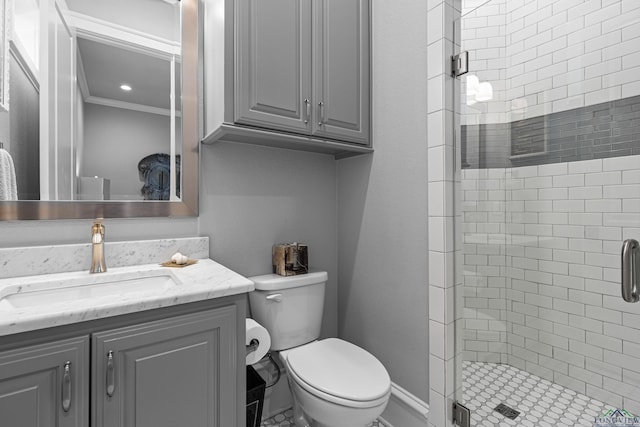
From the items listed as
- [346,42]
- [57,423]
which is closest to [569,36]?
[346,42]

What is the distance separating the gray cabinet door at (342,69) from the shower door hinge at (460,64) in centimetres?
45

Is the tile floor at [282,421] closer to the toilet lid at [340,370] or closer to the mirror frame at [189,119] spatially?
the toilet lid at [340,370]

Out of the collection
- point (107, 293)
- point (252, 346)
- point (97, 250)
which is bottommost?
point (252, 346)

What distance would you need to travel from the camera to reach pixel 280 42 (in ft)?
4.39

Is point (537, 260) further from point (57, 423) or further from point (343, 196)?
point (57, 423)

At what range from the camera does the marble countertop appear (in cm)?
72

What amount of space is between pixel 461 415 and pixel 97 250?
5.21ft

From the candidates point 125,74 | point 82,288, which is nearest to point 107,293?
point 82,288

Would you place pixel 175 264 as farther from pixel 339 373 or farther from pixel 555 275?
pixel 555 275

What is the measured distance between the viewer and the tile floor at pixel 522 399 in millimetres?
1470

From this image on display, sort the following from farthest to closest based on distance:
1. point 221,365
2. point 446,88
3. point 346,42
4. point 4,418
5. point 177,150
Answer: point 346,42, point 177,150, point 446,88, point 221,365, point 4,418

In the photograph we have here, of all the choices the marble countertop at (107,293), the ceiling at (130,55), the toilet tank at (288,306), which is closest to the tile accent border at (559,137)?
the toilet tank at (288,306)

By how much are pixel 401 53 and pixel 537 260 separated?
4.18 feet

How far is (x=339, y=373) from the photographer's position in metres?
1.28
